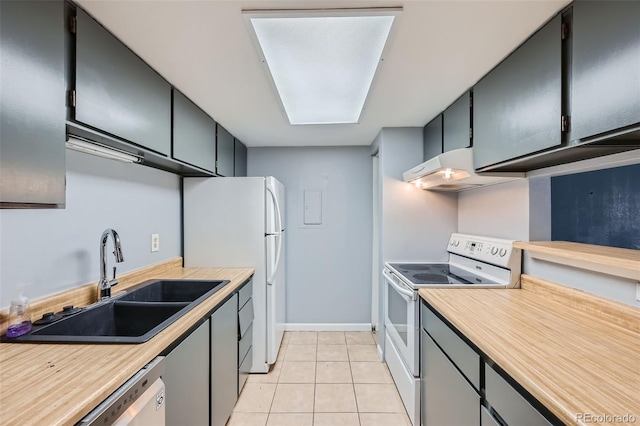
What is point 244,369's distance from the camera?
215 cm

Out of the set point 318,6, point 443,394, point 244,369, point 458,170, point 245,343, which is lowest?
point 244,369

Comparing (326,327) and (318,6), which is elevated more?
(318,6)

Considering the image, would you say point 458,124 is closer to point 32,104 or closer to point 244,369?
point 32,104

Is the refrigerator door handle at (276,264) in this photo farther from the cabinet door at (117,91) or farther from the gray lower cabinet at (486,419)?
the gray lower cabinet at (486,419)

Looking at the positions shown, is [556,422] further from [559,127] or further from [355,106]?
[355,106]

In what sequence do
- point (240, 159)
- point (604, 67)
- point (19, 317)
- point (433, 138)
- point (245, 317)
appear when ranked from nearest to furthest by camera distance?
1. point (604, 67)
2. point (19, 317)
3. point (245, 317)
4. point (433, 138)
5. point (240, 159)

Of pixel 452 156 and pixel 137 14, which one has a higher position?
pixel 137 14

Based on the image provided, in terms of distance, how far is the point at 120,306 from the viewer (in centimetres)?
144

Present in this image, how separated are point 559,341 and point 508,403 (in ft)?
1.06

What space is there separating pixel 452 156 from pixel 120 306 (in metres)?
2.06

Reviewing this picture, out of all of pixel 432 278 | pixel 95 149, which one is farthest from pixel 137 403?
pixel 432 278

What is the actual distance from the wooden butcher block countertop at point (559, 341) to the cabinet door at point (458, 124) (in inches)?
37.6

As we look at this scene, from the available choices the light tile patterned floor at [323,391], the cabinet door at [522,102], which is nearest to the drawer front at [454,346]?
the light tile patterned floor at [323,391]

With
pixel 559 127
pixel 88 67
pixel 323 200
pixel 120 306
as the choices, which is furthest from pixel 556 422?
pixel 323 200
